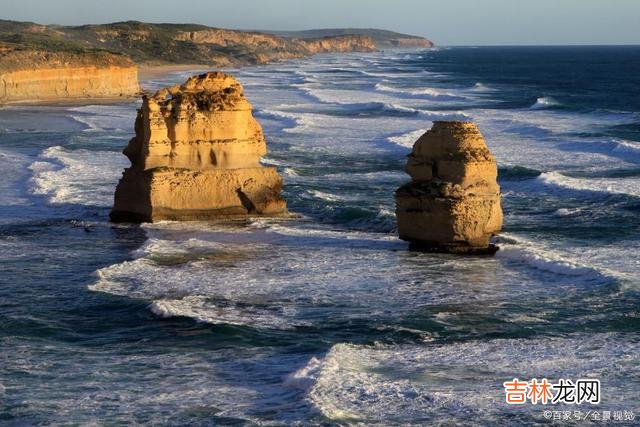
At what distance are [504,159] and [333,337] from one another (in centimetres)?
2275

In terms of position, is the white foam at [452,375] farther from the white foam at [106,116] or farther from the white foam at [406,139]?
the white foam at [106,116]

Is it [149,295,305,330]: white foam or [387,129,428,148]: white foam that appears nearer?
[149,295,305,330]: white foam

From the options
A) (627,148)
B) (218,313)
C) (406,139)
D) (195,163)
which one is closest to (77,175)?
(195,163)

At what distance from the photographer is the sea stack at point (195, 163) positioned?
2528 centimetres

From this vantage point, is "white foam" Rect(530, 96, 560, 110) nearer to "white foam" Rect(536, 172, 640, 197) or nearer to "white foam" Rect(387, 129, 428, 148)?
"white foam" Rect(387, 129, 428, 148)

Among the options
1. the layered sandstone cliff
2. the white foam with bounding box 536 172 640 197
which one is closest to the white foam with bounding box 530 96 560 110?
the layered sandstone cliff

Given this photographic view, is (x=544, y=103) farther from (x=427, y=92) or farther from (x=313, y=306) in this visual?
(x=313, y=306)

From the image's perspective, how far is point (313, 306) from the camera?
1811 centimetres

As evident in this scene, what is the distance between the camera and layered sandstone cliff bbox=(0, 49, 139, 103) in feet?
216

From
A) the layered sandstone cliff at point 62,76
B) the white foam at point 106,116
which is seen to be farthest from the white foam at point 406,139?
the layered sandstone cliff at point 62,76

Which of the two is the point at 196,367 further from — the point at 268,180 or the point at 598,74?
the point at 598,74

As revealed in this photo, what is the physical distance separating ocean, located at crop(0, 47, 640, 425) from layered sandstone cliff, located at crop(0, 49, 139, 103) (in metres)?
32.2

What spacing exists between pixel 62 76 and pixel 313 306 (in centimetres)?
5640

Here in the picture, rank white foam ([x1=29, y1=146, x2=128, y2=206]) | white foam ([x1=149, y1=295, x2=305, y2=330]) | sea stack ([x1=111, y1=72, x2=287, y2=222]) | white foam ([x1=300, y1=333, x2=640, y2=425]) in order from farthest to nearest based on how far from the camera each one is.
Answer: white foam ([x1=29, y1=146, x2=128, y2=206])
sea stack ([x1=111, y1=72, x2=287, y2=222])
white foam ([x1=149, y1=295, x2=305, y2=330])
white foam ([x1=300, y1=333, x2=640, y2=425])
